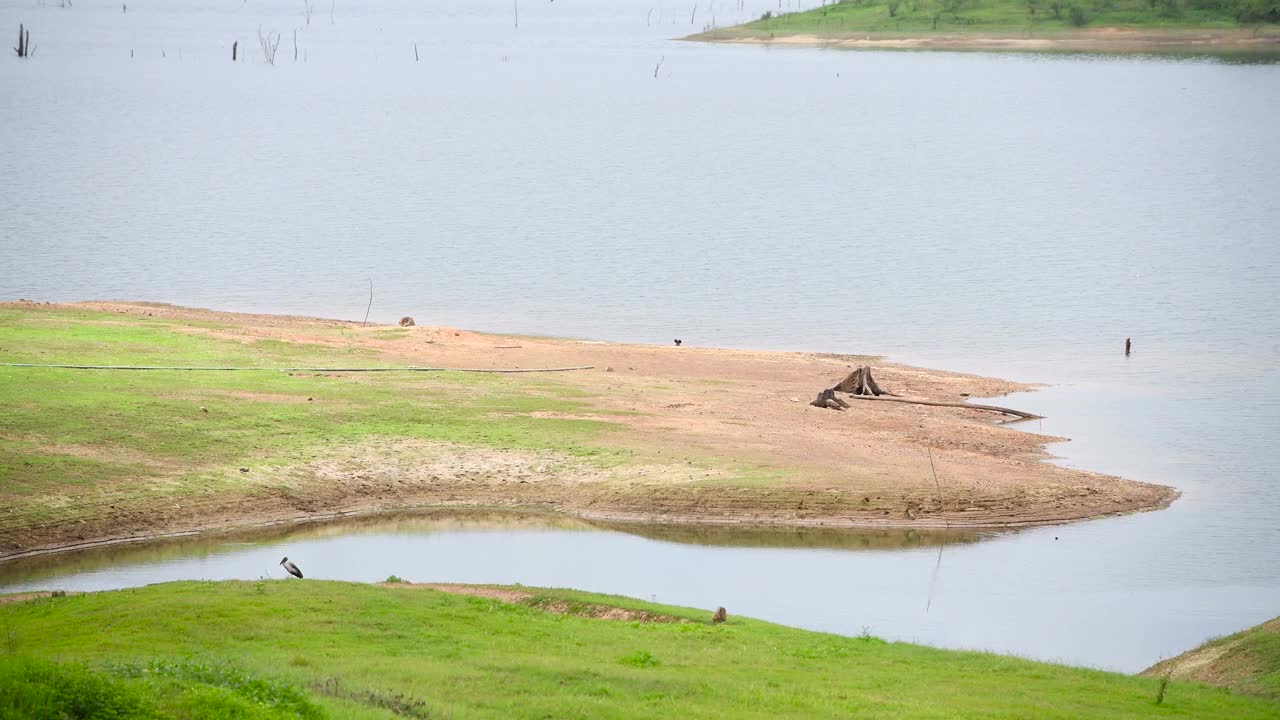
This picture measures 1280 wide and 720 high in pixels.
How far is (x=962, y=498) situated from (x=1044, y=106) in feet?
315

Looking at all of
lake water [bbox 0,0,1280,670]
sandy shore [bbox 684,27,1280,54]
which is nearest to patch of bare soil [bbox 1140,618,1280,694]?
lake water [bbox 0,0,1280,670]

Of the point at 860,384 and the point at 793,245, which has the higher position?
the point at 793,245

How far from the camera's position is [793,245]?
6650cm

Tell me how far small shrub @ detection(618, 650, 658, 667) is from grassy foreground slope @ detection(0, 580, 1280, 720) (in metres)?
0.02

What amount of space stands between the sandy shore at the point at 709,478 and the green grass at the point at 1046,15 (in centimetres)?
11746

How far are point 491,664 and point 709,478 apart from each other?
47.3ft

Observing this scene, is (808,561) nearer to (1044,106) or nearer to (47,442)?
(47,442)

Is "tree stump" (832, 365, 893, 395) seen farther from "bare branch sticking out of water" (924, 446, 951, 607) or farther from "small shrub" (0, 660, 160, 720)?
"small shrub" (0, 660, 160, 720)

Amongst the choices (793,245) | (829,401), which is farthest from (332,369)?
(793,245)

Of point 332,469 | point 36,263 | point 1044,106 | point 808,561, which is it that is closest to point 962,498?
point 808,561

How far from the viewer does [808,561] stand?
27812 millimetres

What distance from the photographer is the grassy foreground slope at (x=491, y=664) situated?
13.8m

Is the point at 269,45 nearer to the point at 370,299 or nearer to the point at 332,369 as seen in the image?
the point at 370,299

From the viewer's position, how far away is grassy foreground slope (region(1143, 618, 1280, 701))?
18.9 meters
